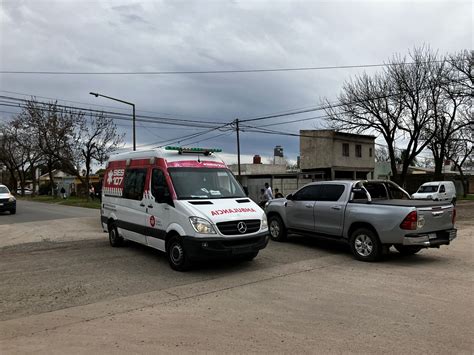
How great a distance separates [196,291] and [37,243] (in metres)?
7.22

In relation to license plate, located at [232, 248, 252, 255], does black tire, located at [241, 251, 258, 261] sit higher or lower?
lower

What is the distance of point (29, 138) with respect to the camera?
1615 inches

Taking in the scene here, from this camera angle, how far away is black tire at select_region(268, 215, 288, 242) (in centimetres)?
1144

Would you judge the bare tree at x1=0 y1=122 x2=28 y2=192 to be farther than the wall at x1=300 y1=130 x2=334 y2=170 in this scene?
Yes

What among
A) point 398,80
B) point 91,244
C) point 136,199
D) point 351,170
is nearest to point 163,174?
point 136,199

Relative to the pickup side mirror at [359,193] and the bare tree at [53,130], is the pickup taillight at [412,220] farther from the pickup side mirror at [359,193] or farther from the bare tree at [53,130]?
the bare tree at [53,130]

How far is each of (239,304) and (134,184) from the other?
465cm

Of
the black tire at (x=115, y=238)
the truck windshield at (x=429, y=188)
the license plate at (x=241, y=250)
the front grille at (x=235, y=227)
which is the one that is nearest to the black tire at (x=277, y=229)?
the front grille at (x=235, y=227)

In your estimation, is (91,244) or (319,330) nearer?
(319,330)

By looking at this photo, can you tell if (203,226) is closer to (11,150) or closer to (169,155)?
(169,155)

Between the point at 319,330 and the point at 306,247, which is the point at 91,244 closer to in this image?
the point at 306,247

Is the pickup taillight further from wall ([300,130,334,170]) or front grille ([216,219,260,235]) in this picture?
wall ([300,130,334,170])

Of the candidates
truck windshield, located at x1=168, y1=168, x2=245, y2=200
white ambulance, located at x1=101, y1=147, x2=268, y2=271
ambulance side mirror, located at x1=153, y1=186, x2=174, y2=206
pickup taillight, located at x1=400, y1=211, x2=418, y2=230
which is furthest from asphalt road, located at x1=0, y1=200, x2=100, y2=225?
pickup taillight, located at x1=400, y1=211, x2=418, y2=230

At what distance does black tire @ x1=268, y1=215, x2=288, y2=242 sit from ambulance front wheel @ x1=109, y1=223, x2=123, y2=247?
412 cm
